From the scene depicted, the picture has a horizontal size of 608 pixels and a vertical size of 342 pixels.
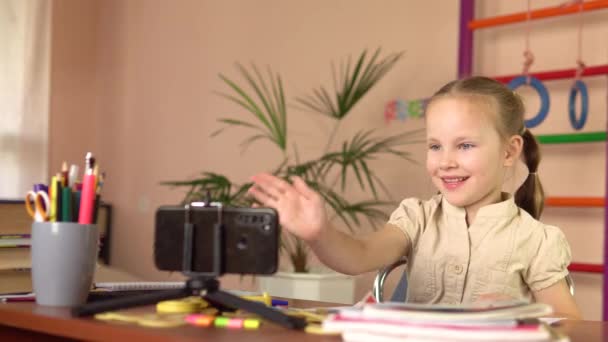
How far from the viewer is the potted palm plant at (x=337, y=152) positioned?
299 centimetres

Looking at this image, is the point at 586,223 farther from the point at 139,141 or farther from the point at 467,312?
the point at 139,141

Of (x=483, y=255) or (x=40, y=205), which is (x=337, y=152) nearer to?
(x=483, y=255)

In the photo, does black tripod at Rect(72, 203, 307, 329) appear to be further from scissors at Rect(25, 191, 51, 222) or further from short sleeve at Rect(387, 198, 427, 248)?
short sleeve at Rect(387, 198, 427, 248)

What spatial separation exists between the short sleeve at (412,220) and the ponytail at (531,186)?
0.24 meters

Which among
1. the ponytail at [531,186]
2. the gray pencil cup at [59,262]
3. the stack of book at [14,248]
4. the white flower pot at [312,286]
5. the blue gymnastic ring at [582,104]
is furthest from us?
the white flower pot at [312,286]

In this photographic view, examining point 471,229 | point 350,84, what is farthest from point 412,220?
point 350,84

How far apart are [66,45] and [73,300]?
11.7 ft

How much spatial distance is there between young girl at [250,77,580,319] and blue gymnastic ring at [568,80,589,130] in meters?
1.06

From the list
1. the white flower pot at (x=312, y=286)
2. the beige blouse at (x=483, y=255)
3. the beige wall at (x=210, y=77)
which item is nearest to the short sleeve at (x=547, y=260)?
the beige blouse at (x=483, y=255)

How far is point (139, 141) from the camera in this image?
436 centimetres

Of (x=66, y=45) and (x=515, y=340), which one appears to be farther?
(x=66, y=45)

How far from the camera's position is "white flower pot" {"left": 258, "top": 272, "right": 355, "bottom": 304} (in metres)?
2.85

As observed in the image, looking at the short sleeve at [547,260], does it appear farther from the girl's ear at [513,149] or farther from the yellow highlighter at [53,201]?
the yellow highlighter at [53,201]

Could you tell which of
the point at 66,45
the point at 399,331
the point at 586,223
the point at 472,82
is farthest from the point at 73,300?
the point at 66,45
